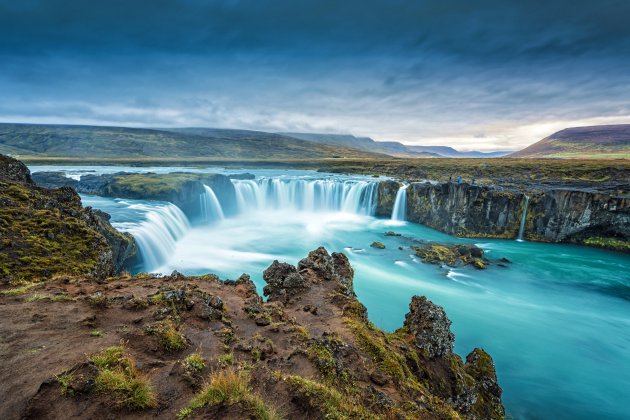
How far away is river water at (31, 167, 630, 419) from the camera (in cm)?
1557

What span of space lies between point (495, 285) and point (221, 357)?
26.5 meters

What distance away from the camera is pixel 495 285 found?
2658 cm

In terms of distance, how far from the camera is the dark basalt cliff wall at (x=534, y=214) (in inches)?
1403

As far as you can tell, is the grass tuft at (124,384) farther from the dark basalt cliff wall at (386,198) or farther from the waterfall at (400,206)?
the dark basalt cliff wall at (386,198)

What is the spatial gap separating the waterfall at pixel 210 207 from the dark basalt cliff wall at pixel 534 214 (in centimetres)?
3117

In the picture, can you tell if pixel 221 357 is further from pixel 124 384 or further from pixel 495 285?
pixel 495 285

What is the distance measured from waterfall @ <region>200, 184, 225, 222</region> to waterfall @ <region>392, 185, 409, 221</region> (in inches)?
1068

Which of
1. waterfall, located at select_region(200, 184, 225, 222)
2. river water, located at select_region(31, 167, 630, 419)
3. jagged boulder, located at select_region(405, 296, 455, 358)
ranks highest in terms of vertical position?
jagged boulder, located at select_region(405, 296, 455, 358)

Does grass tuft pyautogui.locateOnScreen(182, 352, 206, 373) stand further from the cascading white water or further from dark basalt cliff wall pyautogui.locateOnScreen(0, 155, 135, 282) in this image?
the cascading white water

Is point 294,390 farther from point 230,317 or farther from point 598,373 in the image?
point 598,373

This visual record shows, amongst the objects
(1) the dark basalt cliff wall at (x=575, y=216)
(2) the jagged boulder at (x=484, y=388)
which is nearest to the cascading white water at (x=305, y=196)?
(1) the dark basalt cliff wall at (x=575, y=216)

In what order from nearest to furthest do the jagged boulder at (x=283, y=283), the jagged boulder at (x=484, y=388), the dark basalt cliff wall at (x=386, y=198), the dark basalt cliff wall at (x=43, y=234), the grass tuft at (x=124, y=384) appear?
1. the grass tuft at (x=124, y=384)
2. the jagged boulder at (x=484, y=388)
3. the dark basalt cliff wall at (x=43, y=234)
4. the jagged boulder at (x=283, y=283)
5. the dark basalt cliff wall at (x=386, y=198)

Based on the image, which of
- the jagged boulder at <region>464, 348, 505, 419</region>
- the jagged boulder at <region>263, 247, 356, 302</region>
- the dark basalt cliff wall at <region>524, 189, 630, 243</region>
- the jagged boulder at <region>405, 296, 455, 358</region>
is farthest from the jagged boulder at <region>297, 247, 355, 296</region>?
the dark basalt cliff wall at <region>524, 189, 630, 243</region>

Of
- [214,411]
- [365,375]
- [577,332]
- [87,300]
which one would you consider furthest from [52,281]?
[577,332]
